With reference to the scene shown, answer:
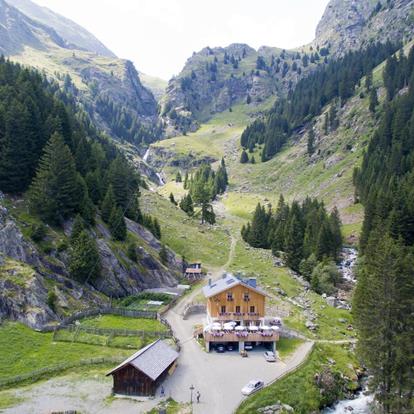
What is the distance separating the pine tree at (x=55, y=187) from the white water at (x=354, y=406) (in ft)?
171

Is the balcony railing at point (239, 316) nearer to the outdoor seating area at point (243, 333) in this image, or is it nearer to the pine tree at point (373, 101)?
the outdoor seating area at point (243, 333)

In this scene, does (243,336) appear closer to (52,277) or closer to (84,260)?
(84,260)

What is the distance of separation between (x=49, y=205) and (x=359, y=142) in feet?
472

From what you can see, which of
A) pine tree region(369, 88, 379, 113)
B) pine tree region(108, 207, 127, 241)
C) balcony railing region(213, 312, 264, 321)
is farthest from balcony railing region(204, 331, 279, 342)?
pine tree region(369, 88, 379, 113)

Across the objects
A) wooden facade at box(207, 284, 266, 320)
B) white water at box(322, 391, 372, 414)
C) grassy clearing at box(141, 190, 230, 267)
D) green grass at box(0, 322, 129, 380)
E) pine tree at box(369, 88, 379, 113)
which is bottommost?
white water at box(322, 391, 372, 414)

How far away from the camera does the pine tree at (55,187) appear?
75.5 m

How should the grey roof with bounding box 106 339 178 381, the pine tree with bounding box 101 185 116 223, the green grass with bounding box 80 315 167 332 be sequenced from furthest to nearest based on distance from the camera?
the pine tree with bounding box 101 185 116 223
the green grass with bounding box 80 315 167 332
the grey roof with bounding box 106 339 178 381

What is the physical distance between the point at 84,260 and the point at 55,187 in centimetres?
1619

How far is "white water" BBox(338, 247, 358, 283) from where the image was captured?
104m

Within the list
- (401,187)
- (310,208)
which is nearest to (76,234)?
(401,187)

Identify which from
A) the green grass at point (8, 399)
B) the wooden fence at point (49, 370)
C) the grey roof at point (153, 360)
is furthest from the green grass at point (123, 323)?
the green grass at point (8, 399)

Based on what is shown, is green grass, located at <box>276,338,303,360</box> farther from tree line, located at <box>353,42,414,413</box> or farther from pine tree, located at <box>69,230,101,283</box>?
pine tree, located at <box>69,230,101,283</box>

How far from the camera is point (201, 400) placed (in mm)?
46062

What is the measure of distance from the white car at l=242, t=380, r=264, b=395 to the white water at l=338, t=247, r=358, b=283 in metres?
58.4
